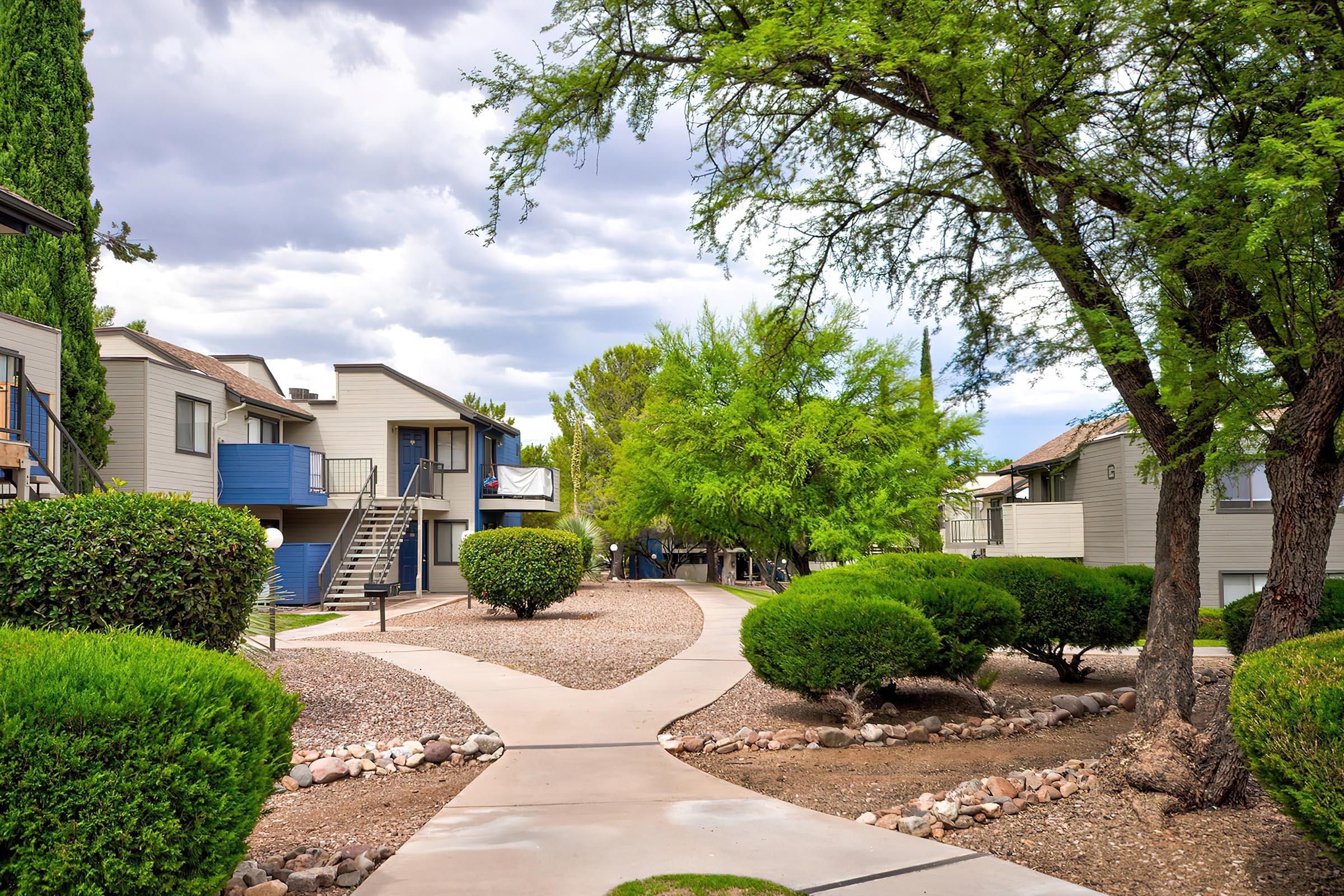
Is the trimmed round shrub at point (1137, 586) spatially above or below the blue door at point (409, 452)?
below

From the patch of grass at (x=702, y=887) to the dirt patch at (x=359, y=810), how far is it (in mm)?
1594

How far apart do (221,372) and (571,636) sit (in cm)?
1798

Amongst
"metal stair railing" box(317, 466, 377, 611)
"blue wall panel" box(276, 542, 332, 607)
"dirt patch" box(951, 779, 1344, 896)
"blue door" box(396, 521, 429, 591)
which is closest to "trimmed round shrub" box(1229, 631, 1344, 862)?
"dirt patch" box(951, 779, 1344, 896)

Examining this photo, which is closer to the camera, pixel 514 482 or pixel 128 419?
pixel 128 419

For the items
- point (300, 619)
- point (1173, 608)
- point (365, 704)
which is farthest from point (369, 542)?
point (1173, 608)

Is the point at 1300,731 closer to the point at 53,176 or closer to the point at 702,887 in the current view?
the point at 702,887

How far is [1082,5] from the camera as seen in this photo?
6.13 metres

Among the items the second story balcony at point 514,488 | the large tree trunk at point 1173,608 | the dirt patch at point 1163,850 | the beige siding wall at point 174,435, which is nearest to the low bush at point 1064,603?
the large tree trunk at point 1173,608

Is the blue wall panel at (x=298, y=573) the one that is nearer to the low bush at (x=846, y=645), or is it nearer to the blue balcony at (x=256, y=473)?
the blue balcony at (x=256, y=473)

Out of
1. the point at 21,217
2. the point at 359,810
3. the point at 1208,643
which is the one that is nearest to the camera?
the point at 359,810

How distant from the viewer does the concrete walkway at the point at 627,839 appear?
4.17m

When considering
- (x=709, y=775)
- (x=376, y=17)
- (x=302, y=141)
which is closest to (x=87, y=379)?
(x=302, y=141)

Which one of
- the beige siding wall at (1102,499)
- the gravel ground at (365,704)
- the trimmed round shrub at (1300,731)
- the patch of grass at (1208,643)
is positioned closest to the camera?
the trimmed round shrub at (1300,731)

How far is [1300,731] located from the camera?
361 cm
